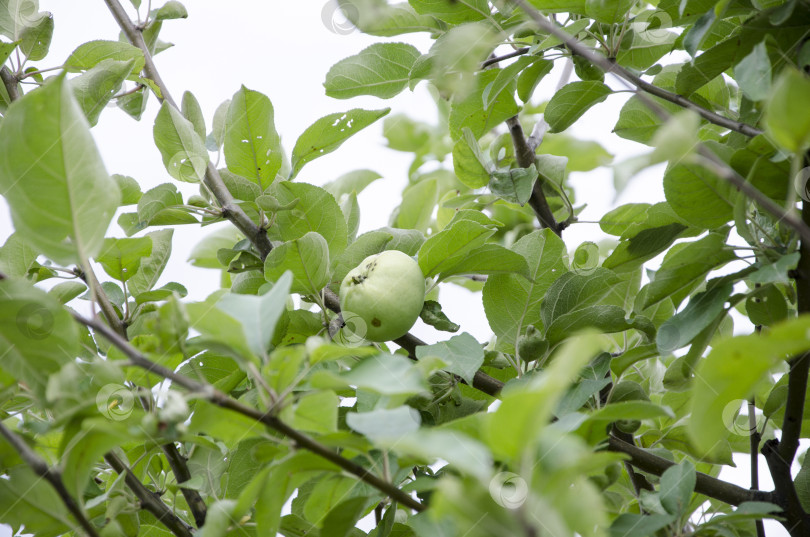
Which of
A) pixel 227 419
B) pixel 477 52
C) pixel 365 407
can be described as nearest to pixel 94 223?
pixel 227 419

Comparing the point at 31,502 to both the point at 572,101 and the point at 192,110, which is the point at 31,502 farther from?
the point at 572,101

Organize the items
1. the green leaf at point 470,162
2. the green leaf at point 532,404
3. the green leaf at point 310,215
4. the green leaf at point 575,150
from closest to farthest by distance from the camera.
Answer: the green leaf at point 532,404 < the green leaf at point 310,215 < the green leaf at point 470,162 < the green leaf at point 575,150

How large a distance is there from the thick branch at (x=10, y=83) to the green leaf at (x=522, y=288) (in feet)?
2.28

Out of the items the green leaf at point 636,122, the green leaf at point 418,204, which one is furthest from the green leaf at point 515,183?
the green leaf at point 418,204

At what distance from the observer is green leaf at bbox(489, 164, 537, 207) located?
952 millimetres

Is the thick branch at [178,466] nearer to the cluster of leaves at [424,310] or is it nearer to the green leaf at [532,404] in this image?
the cluster of leaves at [424,310]

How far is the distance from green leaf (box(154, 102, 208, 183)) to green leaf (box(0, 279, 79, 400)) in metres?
0.39

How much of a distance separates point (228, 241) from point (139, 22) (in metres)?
0.40

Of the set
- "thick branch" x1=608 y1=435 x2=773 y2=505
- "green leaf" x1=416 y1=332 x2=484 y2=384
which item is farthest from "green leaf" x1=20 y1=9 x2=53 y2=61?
"thick branch" x1=608 y1=435 x2=773 y2=505

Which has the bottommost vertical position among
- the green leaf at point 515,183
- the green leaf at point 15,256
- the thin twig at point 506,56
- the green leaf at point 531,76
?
the green leaf at point 515,183

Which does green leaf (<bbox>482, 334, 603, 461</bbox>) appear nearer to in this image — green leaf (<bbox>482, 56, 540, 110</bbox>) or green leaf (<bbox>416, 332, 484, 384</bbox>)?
green leaf (<bbox>416, 332, 484, 384</bbox>)

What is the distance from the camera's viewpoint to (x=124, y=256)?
0.89 m

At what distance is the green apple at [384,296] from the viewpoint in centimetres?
77

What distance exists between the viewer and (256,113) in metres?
0.88
